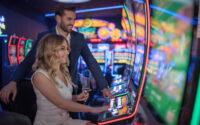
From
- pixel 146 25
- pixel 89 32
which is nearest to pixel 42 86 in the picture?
pixel 146 25

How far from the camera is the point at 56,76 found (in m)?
0.96

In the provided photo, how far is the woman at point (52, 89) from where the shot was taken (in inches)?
33.5

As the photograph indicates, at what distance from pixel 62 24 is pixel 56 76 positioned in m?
0.68

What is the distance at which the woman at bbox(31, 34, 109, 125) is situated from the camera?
2.80 ft

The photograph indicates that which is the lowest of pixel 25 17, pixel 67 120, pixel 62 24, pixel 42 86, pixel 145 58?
pixel 67 120

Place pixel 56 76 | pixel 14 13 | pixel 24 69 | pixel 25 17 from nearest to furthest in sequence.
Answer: pixel 56 76
pixel 24 69
pixel 14 13
pixel 25 17

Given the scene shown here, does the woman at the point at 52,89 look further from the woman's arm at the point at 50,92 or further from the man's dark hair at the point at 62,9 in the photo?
the man's dark hair at the point at 62,9

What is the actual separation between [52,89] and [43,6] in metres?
4.00

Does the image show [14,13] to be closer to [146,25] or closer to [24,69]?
[24,69]

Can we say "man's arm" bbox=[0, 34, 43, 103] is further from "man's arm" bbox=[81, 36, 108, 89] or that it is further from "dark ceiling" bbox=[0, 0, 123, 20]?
"dark ceiling" bbox=[0, 0, 123, 20]

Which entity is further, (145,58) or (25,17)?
(25,17)

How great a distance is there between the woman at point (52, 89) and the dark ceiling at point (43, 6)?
9.73 feet

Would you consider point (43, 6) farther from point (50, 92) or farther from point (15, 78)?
point (50, 92)

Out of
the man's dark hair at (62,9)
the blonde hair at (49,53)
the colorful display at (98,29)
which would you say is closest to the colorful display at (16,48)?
the colorful display at (98,29)
